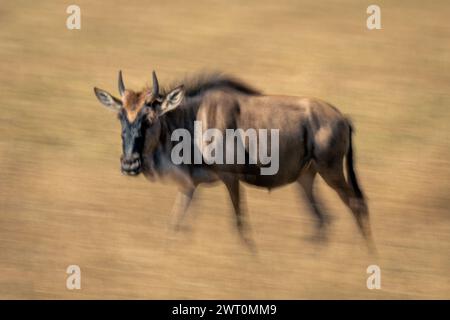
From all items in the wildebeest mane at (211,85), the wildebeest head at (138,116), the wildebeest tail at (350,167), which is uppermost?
the wildebeest mane at (211,85)

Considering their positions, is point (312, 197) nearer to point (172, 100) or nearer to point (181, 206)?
point (181, 206)

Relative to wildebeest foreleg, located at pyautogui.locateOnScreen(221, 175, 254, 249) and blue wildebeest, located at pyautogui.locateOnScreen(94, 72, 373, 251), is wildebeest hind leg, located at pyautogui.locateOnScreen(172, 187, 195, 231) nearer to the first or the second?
blue wildebeest, located at pyautogui.locateOnScreen(94, 72, 373, 251)

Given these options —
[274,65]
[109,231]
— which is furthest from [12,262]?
[274,65]

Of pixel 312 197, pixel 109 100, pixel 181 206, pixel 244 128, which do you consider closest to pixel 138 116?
→ pixel 109 100

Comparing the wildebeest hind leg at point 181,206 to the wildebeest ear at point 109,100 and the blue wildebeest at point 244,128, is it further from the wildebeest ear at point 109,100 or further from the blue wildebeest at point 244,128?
the wildebeest ear at point 109,100

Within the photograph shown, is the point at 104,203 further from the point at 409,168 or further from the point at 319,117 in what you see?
the point at 409,168

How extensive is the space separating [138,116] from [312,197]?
218cm

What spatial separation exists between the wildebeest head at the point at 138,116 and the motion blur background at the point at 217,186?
1374 millimetres

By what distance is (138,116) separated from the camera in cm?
916

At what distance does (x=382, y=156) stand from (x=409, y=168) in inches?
18.5

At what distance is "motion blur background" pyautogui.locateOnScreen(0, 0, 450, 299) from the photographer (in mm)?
9922

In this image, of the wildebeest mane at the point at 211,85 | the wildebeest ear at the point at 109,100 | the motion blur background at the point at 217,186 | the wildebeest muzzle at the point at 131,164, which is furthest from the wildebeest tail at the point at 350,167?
the wildebeest ear at the point at 109,100

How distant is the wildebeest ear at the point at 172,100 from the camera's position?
936 cm

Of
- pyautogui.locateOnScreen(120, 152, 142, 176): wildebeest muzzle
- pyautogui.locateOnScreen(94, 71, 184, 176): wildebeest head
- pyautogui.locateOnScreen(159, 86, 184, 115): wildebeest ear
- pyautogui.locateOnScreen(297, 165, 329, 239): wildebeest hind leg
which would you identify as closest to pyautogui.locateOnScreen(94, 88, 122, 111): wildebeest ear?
pyautogui.locateOnScreen(94, 71, 184, 176): wildebeest head
